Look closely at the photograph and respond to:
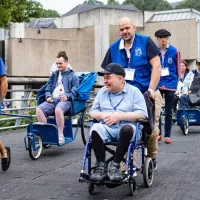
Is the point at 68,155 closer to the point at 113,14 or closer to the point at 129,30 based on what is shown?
the point at 129,30

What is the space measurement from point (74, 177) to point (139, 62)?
5.27 feet

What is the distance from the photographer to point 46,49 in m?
49.3

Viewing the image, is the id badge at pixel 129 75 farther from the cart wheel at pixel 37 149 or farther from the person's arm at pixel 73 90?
the person's arm at pixel 73 90

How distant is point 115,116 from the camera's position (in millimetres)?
6008

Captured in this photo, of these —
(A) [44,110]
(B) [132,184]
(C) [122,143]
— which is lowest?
(B) [132,184]

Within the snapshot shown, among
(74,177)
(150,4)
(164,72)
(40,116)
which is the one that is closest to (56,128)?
(40,116)

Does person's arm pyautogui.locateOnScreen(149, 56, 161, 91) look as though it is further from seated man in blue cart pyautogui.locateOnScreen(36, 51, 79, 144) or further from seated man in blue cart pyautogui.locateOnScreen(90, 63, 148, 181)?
seated man in blue cart pyautogui.locateOnScreen(36, 51, 79, 144)

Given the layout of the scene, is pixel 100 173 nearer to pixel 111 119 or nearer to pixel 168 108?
pixel 111 119

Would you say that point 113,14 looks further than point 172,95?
Yes

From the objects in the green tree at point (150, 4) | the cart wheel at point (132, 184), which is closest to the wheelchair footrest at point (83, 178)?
the cart wheel at point (132, 184)

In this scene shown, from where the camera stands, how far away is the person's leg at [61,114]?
29.8ft

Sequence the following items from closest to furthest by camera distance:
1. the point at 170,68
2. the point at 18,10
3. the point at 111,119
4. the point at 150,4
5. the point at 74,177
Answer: the point at 111,119 < the point at 74,177 < the point at 170,68 < the point at 18,10 < the point at 150,4

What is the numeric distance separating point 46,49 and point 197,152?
40887 millimetres

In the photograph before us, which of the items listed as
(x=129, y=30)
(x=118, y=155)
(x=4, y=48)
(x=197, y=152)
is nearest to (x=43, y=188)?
(x=118, y=155)
